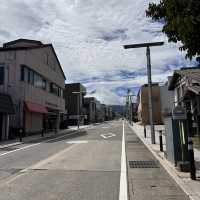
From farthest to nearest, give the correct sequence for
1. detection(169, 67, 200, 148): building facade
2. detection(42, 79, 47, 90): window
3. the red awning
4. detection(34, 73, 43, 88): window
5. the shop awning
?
detection(42, 79, 47, 90): window, detection(34, 73, 43, 88): window, the red awning, the shop awning, detection(169, 67, 200, 148): building facade

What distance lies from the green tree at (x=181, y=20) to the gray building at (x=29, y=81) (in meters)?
25.9

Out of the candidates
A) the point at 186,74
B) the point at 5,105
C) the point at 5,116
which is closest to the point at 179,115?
the point at 186,74

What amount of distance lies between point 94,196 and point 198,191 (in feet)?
8.24

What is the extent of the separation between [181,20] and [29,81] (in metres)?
29.4

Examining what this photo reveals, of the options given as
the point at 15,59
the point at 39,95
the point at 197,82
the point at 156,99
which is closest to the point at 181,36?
the point at 197,82

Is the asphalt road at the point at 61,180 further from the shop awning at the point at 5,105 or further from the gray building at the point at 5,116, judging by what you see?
the gray building at the point at 5,116

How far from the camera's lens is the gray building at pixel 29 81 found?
31.8 metres

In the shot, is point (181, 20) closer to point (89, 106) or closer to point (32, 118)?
point (32, 118)

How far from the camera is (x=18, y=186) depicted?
818 cm

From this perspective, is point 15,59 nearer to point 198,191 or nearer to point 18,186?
point 18,186

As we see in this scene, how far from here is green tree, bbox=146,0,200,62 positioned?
675cm

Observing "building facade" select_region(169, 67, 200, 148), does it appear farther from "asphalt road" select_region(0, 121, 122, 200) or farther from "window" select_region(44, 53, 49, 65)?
"window" select_region(44, 53, 49, 65)

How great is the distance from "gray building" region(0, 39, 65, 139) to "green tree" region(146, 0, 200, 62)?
25887 millimetres

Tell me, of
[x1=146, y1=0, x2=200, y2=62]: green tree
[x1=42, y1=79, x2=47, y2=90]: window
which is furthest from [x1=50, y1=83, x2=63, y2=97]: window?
[x1=146, y1=0, x2=200, y2=62]: green tree
